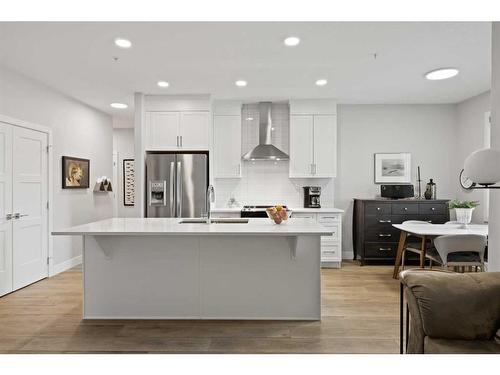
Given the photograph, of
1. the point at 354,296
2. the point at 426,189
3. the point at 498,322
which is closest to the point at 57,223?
the point at 354,296

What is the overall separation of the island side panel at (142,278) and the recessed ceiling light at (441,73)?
10.8 feet

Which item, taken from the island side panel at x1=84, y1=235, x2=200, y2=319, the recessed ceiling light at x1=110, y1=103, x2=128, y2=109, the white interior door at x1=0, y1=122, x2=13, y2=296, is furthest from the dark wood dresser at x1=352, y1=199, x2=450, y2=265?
the white interior door at x1=0, y1=122, x2=13, y2=296

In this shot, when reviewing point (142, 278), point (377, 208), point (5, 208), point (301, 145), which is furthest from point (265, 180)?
point (5, 208)

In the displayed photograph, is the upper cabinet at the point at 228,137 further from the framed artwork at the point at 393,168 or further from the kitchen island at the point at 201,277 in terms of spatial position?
the kitchen island at the point at 201,277

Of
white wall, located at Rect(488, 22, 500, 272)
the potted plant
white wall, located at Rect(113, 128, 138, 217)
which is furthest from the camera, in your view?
white wall, located at Rect(113, 128, 138, 217)

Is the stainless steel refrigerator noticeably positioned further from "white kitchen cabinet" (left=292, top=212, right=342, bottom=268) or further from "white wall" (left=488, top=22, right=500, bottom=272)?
"white wall" (left=488, top=22, right=500, bottom=272)

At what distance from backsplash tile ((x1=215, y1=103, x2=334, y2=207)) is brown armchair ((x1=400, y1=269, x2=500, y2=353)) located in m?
3.85

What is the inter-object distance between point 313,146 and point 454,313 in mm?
3840

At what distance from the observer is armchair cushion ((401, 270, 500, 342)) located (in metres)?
1.70

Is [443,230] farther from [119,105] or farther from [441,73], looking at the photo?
[119,105]

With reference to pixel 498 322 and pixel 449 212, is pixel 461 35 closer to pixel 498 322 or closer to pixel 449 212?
pixel 498 322
